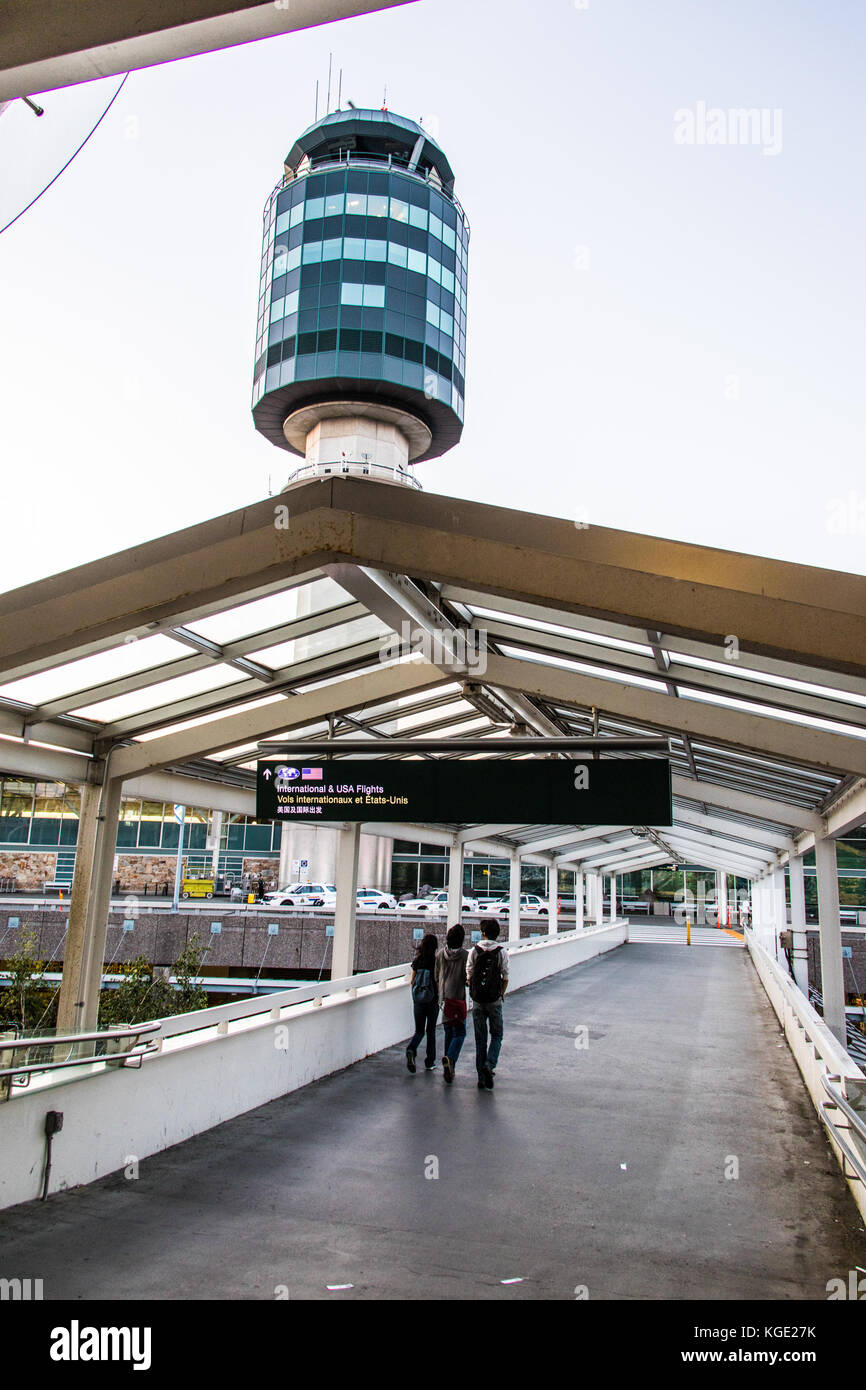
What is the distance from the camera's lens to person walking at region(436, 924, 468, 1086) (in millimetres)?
9031

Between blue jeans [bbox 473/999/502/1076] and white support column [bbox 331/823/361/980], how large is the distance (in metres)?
3.72

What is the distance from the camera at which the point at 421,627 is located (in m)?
7.54

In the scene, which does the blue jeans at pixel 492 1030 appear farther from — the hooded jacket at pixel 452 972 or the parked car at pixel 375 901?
the parked car at pixel 375 901

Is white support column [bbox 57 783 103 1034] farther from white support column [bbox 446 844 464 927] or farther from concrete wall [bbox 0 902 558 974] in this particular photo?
concrete wall [bbox 0 902 558 974]

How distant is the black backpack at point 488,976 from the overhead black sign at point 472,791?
132 centimetres

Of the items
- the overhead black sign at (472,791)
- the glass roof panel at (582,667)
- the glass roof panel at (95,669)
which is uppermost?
the glass roof panel at (582,667)

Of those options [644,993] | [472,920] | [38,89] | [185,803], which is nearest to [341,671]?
[185,803]

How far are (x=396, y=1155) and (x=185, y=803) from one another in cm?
592

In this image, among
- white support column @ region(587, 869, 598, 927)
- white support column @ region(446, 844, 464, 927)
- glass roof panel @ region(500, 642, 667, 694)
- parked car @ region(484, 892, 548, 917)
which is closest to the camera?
glass roof panel @ region(500, 642, 667, 694)

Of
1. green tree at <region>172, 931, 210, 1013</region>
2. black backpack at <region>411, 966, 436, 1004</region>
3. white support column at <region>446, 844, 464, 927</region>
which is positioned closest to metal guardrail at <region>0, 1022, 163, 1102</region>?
black backpack at <region>411, 966, 436, 1004</region>

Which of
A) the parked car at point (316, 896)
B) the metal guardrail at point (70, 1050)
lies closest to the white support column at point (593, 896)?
the parked car at point (316, 896)

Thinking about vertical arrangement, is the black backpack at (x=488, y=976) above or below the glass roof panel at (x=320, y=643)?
below

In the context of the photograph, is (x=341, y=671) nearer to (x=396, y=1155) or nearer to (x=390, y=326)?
(x=396, y=1155)

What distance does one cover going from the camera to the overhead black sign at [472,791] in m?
8.29
